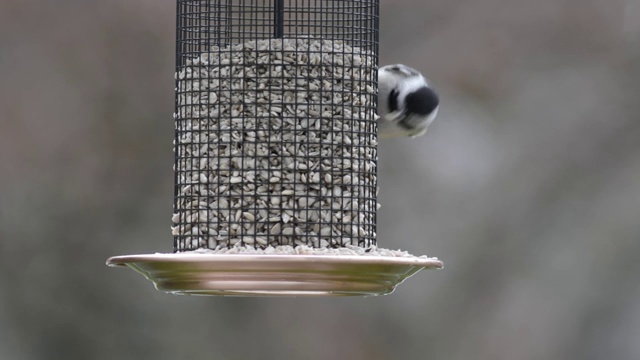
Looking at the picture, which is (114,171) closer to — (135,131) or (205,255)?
(135,131)

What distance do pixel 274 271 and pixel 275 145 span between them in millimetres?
814

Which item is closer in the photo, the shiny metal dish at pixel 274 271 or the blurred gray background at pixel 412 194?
the shiny metal dish at pixel 274 271

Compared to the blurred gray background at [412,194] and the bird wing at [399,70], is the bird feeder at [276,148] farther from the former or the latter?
the blurred gray background at [412,194]

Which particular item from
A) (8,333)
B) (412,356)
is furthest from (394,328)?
(8,333)

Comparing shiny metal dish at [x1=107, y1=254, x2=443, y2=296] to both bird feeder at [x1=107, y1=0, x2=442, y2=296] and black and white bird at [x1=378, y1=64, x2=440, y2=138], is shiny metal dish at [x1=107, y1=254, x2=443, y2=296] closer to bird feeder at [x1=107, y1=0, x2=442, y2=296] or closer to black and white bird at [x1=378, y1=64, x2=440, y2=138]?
bird feeder at [x1=107, y1=0, x2=442, y2=296]

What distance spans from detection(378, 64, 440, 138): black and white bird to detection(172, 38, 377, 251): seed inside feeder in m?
1.10

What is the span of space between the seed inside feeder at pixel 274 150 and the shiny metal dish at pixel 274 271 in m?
0.49

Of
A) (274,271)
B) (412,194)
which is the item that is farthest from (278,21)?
(412,194)

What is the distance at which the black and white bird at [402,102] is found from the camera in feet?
24.3

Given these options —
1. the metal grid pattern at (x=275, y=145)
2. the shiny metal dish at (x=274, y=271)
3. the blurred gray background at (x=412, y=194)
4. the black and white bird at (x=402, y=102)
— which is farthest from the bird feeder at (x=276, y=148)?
the blurred gray background at (x=412, y=194)

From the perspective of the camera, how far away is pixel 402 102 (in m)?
7.45

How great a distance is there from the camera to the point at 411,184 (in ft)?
41.3

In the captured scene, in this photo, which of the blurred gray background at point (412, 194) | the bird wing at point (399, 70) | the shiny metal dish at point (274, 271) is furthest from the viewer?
the blurred gray background at point (412, 194)

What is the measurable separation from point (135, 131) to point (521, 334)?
3820mm
